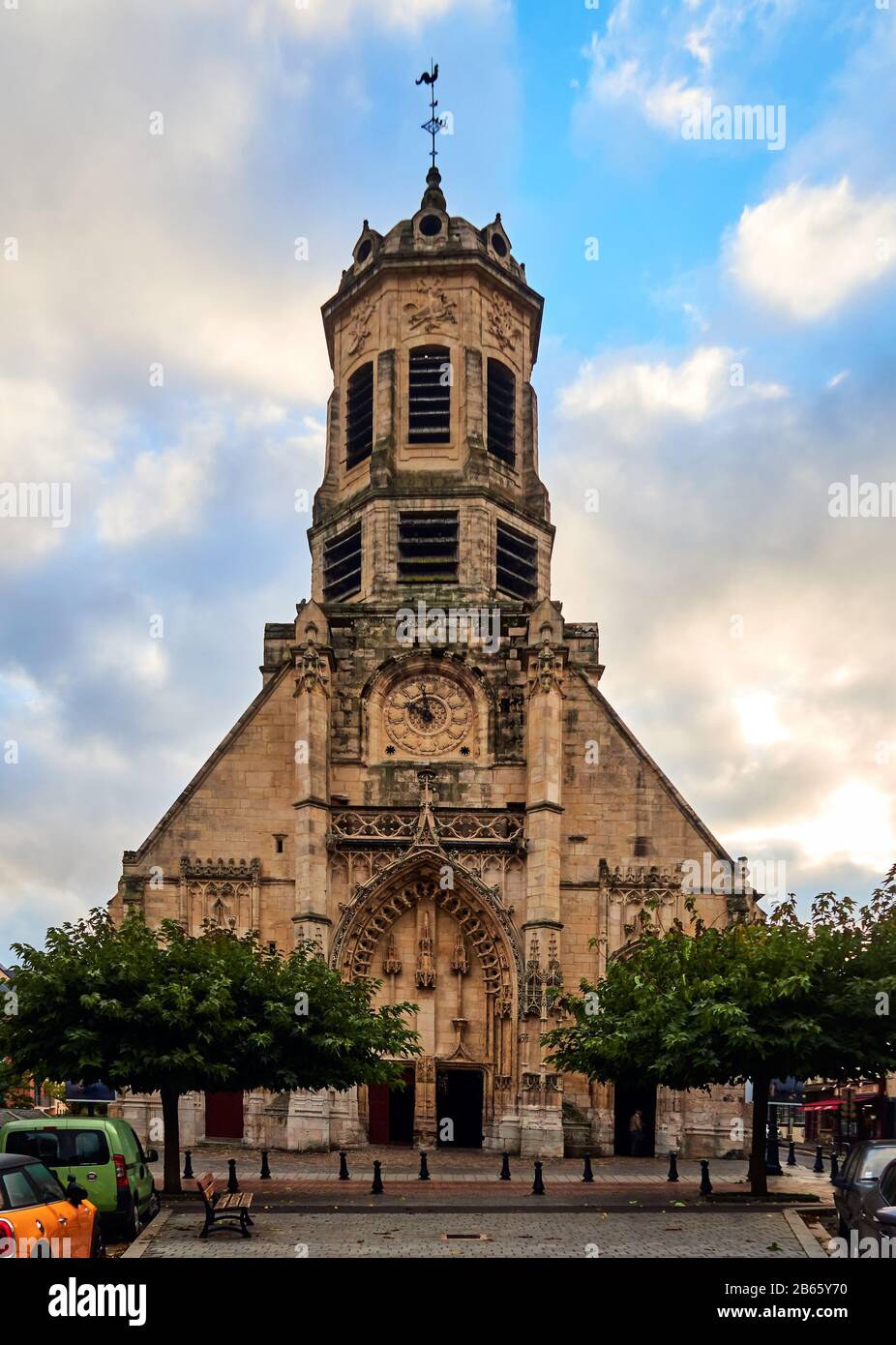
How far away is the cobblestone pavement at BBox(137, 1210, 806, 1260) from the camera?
54.7 feet

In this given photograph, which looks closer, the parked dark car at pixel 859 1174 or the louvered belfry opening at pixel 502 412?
the parked dark car at pixel 859 1174

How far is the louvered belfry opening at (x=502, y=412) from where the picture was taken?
4216cm

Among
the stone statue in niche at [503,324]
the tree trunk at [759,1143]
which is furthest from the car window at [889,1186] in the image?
the stone statue in niche at [503,324]

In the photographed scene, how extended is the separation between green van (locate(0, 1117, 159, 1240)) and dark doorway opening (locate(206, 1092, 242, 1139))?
55.1ft

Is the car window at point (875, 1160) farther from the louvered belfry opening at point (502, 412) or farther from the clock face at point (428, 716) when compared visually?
the louvered belfry opening at point (502, 412)

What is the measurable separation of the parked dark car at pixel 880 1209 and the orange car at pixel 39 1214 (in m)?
8.41

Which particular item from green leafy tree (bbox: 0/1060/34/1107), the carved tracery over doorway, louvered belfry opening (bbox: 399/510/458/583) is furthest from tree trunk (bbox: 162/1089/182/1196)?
louvered belfry opening (bbox: 399/510/458/583)

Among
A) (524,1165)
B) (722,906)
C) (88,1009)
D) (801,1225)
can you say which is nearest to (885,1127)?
(722,906)

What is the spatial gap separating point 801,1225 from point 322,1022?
8842 millimetres

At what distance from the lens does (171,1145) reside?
2250 centimetres

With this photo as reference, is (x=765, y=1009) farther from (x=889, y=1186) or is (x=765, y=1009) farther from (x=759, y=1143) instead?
(x=889, y=1186)

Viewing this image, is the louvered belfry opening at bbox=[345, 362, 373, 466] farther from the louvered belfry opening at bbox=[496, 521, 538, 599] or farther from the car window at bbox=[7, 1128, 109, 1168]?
the car window at bbox=[7, 1128, 109, 1168]
